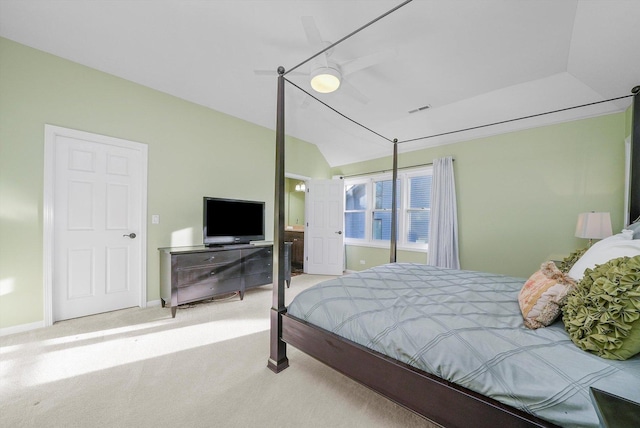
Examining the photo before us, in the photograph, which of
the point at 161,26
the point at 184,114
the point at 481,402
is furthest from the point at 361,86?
the point at 481,402

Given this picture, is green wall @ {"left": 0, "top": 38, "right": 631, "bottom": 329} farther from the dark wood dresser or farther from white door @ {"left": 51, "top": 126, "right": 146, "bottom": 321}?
the dark wood dresser

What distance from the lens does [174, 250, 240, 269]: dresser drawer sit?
2910 millimetres

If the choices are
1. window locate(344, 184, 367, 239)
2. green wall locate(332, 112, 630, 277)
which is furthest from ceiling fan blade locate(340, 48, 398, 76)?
window locate(344, 184, 367, 239)

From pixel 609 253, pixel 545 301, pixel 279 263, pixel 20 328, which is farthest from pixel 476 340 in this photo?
pixel 20 328

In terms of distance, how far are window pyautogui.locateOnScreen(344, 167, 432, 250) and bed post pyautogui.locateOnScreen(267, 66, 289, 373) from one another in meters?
3.35

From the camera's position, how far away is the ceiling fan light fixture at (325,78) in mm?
2295

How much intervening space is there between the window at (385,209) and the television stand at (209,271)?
242cm

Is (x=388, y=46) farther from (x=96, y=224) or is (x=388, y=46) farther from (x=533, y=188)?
(x=96, y=224)

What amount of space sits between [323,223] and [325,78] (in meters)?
3.29

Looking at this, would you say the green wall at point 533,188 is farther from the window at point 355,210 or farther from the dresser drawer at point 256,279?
the dresser drawer at point 256,279

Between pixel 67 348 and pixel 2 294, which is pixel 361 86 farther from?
pixel 2 294

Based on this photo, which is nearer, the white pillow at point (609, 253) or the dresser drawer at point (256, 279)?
the white pillow at point (609, 253)

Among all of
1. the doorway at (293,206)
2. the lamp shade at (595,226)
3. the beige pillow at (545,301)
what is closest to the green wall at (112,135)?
the doorway at (293,206)

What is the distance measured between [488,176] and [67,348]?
537 centimetres
